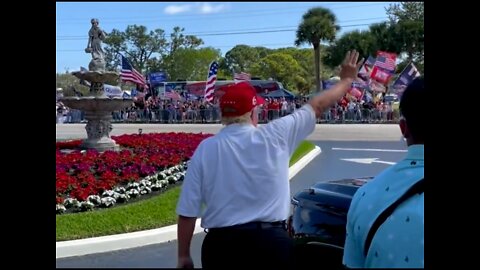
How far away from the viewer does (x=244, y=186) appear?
3162 mm

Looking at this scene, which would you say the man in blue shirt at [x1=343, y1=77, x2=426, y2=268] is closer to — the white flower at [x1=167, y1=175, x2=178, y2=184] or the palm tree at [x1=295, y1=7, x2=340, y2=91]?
the white flower at [x1=167, y1=175, x2=178, y2=184]

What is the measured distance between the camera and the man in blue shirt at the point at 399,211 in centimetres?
191

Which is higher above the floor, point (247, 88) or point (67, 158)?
point (247, 88)

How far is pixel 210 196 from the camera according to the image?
10.5 feet

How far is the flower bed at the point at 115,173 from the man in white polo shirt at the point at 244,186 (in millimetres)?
5380

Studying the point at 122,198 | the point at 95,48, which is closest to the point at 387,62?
the point at 95,48

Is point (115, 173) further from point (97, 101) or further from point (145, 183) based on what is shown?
point (97, 101)

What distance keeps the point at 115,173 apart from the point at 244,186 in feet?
25.4

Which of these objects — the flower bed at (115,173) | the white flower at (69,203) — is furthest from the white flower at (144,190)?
the white flower at (69,203)

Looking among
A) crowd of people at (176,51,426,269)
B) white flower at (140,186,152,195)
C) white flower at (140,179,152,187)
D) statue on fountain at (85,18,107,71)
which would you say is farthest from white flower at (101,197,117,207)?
statue on fountain at (85,18,107,71)

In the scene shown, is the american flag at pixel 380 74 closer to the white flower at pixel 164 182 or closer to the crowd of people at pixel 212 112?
the crowd of people at pixel 212 112
